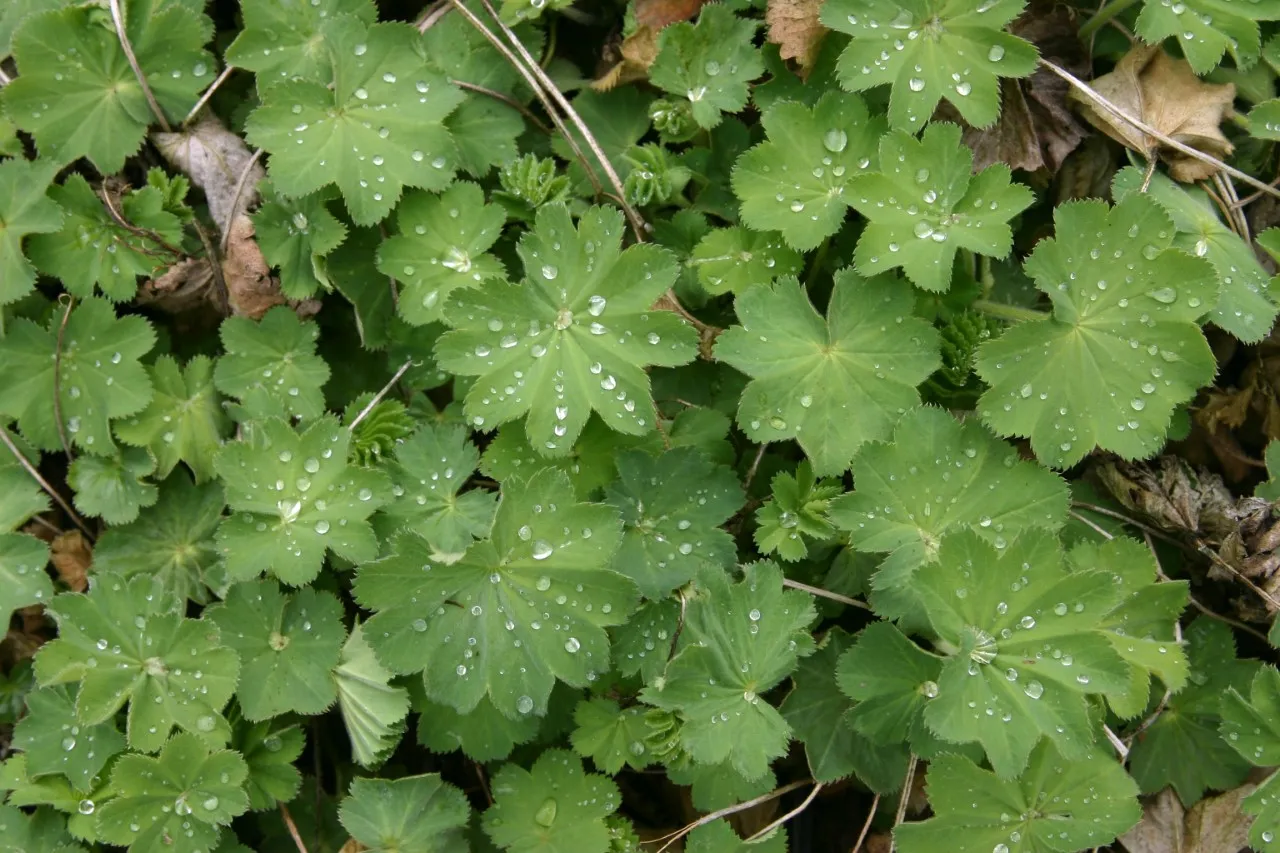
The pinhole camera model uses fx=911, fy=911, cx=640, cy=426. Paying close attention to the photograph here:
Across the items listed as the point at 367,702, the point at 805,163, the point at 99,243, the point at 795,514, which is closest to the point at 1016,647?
the point at 795,514

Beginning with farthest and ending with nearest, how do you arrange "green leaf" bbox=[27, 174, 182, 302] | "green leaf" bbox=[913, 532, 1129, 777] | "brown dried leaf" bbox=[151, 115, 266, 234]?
"brown dried leaf" bbox=[151, 115, 266, 234], "green leaf" bbox=[27, 174, 182, 302], "green leaf" bbox=[913, 532, 1129, 777]

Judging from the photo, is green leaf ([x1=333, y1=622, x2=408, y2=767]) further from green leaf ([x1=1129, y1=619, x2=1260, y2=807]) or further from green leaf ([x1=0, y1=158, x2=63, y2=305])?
green leaf ([x1=1129, y1=619, x2=1260, y2=807])

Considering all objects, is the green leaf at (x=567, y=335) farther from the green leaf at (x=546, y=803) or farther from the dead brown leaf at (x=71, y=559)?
the dead brown leaf at (x=71, y=559)

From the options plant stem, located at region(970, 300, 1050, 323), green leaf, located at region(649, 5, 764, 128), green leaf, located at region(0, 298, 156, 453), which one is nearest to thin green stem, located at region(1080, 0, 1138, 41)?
plant stem, located at region(970, 300, 1050, 323)

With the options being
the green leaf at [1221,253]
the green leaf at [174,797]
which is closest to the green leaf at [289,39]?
the green leaf at [174,797]

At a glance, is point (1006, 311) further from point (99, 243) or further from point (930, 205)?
point (99, 243)
